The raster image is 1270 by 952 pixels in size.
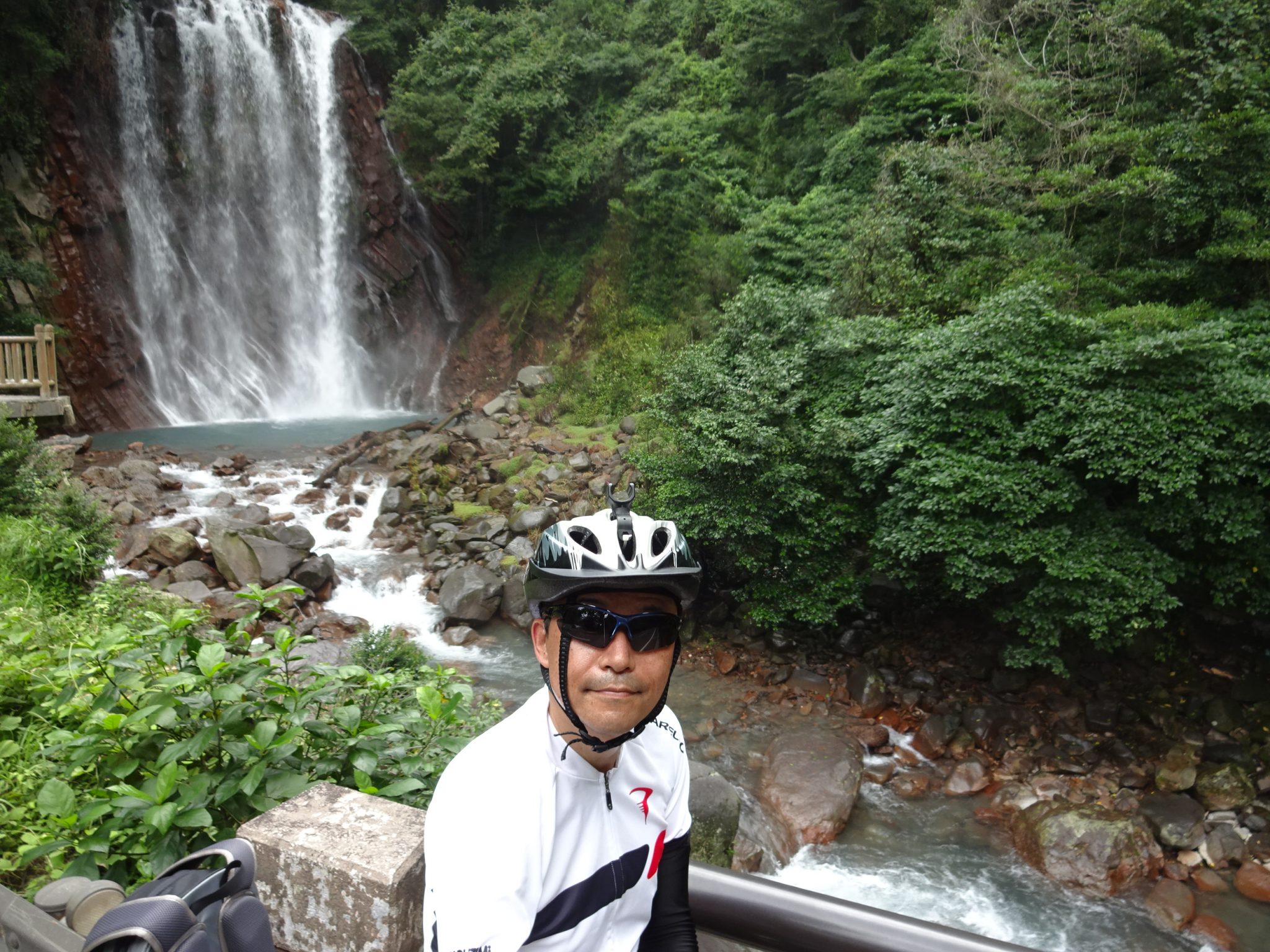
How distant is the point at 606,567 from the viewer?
1526mm

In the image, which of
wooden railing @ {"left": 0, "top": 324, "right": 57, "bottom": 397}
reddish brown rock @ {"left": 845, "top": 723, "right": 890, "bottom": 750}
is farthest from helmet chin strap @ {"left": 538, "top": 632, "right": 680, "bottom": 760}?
wooden railing @ {"left": 0, "top": 324, "right": 57, "bottom": 397}

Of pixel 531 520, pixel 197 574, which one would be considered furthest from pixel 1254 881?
pixel 197 574

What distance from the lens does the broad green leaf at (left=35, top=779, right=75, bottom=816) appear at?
2121 millimetres

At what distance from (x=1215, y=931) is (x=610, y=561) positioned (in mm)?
7984

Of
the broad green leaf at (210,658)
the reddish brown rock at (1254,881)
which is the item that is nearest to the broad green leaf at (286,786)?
the broad green leaf at (210,658)

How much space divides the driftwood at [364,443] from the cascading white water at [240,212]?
582cm

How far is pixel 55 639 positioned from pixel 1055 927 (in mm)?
7877

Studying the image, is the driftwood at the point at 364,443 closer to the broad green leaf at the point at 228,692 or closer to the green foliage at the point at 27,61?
the green foliage at the point at 27,61

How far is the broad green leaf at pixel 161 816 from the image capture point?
2043 mm

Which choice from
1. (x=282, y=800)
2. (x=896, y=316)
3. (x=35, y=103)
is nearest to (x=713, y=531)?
(x=896, y=316)

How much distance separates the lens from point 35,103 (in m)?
16.0

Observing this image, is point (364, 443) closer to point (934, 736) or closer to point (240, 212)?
point (240, 212)

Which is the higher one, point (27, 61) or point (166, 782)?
point (27, 61)

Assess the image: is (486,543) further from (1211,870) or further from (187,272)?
(187,272)
